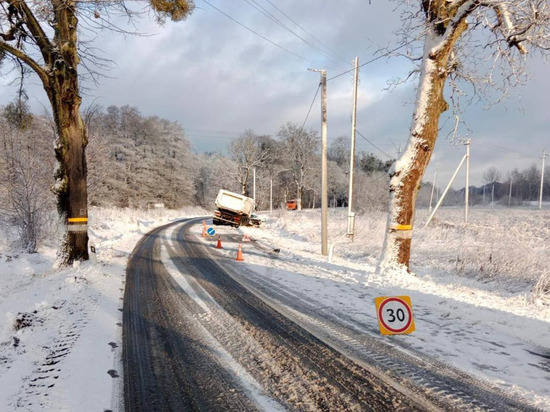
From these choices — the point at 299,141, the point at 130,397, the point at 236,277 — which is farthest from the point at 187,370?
the point at 299,141

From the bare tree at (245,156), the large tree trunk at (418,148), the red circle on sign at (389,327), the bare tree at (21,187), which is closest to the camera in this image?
the red circle on sign at (389,327)

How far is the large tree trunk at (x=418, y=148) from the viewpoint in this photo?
7.21m

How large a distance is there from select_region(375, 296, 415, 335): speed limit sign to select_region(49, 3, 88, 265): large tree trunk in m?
7.46

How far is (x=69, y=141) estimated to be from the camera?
7770mm

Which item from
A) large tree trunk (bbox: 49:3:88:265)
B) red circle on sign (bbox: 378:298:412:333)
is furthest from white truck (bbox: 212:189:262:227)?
red circle on sign (bbox: 378:298:412:333)

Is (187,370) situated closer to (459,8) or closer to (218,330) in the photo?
(218,330)

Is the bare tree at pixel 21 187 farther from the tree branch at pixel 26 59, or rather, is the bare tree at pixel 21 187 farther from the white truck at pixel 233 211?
the white truck at pixel 233 211

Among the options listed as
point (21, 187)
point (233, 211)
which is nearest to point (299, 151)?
point (233, 211)

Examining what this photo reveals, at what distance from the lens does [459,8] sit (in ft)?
22.4

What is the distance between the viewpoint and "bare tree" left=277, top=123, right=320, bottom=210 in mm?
48169

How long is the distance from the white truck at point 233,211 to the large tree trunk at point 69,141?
16.4 m

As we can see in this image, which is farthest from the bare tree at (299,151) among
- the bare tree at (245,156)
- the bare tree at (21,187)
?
the bare tree at (21,187)

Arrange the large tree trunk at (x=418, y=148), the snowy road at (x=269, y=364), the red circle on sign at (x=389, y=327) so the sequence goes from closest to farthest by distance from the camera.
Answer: the snowy road at (x=269, y=364), the red circle on sign at (x=389, y=327), the large tree trunk at (x=418, y=148)

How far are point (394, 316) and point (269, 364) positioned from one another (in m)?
1.97
